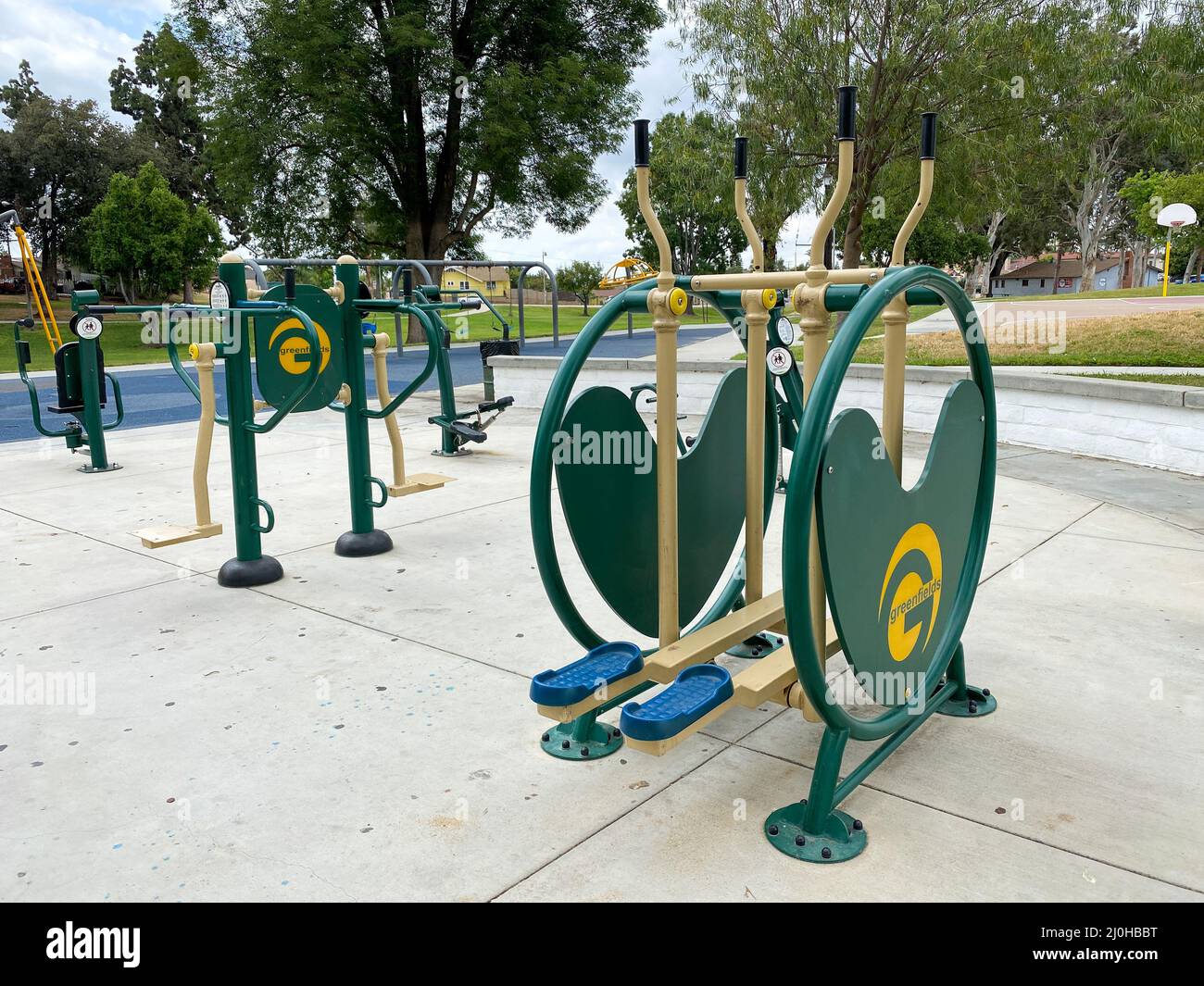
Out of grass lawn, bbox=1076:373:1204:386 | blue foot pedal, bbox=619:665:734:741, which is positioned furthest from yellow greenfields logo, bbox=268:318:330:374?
grass lawn, bbox=1076:373:1204:386

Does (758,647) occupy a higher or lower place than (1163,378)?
lower

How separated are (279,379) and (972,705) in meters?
3.63

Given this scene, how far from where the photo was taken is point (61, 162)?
33844mm

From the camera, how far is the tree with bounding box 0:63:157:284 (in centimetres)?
3328

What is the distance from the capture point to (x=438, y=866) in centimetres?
214

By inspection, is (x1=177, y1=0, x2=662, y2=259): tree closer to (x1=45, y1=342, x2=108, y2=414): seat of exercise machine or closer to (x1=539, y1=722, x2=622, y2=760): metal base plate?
(x1=45, y1=342, x2=108, y2=414): seat of exercise machine

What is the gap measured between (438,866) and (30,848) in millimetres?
996

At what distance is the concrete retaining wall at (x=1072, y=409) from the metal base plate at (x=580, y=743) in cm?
534

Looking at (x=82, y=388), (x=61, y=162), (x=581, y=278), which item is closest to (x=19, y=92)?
(x=61, y=162)

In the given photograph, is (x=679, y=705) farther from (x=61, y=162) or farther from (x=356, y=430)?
(x=61, y=162)

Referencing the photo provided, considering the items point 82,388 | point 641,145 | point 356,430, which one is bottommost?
point 356,430

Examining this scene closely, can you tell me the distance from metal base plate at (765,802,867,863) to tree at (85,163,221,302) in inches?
1123
